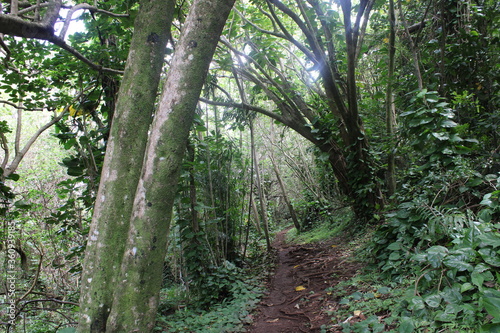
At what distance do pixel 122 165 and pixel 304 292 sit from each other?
10.7 ft

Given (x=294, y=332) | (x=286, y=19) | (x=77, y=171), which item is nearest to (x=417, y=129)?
(x=294, y=332)

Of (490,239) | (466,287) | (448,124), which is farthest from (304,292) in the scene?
(448,124)

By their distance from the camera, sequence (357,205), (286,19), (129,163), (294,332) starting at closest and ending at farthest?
(129,163) < (294,332) < (357,205) < (286,19)

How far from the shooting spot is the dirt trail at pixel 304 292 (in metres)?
3.13

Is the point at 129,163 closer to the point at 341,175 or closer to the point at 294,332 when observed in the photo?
the point at 294,332

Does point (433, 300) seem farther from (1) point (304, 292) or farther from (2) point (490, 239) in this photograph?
(1) point (304, 292)

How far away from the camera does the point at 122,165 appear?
5.36 feet

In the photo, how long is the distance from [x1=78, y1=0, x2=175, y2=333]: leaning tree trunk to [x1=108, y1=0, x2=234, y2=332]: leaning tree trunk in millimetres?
161

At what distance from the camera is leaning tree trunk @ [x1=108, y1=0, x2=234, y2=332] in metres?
1.39

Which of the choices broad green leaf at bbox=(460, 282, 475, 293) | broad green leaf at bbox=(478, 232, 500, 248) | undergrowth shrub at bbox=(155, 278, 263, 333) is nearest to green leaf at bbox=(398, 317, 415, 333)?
broad green leaf at bbox=(460, 282, 475, 293)

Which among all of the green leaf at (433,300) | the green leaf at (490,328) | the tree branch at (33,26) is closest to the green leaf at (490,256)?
the green leaf at (433,300)

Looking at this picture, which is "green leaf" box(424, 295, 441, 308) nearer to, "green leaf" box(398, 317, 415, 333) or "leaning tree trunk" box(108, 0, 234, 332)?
"green leaf" box(398, 317, 415, 333)

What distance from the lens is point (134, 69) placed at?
1708 millimetres

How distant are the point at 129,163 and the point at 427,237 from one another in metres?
2.50
